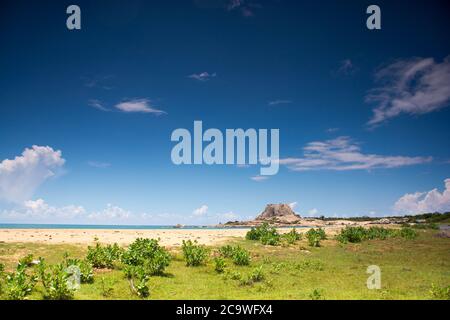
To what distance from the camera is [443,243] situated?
131 ft

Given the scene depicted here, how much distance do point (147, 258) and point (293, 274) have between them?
10855 mm

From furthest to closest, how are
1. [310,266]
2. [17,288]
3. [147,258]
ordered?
1. [310,266]
2. [147,258]
3. [17,288]

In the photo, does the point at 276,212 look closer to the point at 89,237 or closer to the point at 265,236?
the point at 265,236

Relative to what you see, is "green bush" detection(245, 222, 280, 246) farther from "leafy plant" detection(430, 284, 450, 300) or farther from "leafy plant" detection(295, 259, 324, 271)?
"leafy plant" detection(430, 284, 450, 300)

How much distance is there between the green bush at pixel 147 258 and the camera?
23.8 metres

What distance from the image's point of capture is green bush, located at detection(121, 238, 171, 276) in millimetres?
23828

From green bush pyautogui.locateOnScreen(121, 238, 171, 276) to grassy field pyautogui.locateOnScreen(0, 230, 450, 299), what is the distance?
2.39 feet

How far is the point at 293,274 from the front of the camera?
80.9 feet

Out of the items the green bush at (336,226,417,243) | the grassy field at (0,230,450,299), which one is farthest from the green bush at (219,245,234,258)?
the green bush at (336,226,417,243)

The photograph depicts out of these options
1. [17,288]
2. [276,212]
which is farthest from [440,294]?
[276,212]

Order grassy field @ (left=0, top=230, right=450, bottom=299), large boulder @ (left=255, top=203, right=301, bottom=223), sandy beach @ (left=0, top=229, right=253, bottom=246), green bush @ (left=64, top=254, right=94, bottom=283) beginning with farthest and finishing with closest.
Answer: large boulder @ (left=255, top=203, right=301, bottom=223)
sandy beach @ (left=0, top=229, right=253, bottom=246)
green bush @ (left=64, top=254, right=94, bottom=283)
grassy field @ (left=0, top=230, right=450, bottom=299)
